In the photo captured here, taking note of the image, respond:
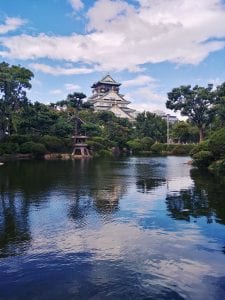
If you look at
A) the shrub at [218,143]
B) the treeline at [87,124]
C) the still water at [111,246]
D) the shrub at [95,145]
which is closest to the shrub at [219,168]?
the shrub at [218,143]

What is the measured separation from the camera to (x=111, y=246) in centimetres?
1130

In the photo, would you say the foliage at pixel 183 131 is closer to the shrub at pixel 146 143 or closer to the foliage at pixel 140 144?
the shrub at pixel 146 143

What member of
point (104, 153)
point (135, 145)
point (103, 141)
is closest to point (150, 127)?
point (135, 145)

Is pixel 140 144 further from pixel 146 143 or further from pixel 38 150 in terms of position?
pixel 38 150

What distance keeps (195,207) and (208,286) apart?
905 centimetres

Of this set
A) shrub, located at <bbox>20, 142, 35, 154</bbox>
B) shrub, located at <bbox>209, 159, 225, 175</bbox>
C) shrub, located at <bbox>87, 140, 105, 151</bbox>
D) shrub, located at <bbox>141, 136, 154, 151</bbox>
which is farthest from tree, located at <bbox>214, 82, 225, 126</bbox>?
shrub, located at <bbox>20, 142, 35, 154</bbox>

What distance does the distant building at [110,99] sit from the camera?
114300mm

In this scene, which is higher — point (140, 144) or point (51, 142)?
point (51, 142)

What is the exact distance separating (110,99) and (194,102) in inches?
2162

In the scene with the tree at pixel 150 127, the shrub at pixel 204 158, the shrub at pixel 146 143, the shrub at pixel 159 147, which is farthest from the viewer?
the tree at pixel 150 127

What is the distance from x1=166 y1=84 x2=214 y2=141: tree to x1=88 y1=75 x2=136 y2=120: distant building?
43.2 metres

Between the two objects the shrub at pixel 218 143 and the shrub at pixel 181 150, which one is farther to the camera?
the shrub at pixel 181 150

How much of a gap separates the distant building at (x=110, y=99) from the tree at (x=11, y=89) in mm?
54640

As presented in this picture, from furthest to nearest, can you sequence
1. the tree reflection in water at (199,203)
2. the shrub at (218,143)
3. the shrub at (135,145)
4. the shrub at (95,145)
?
the shrub at (135,145), the shrub at (95,145), the shrub at (218,143), the tree reflection in water at (199,203)
